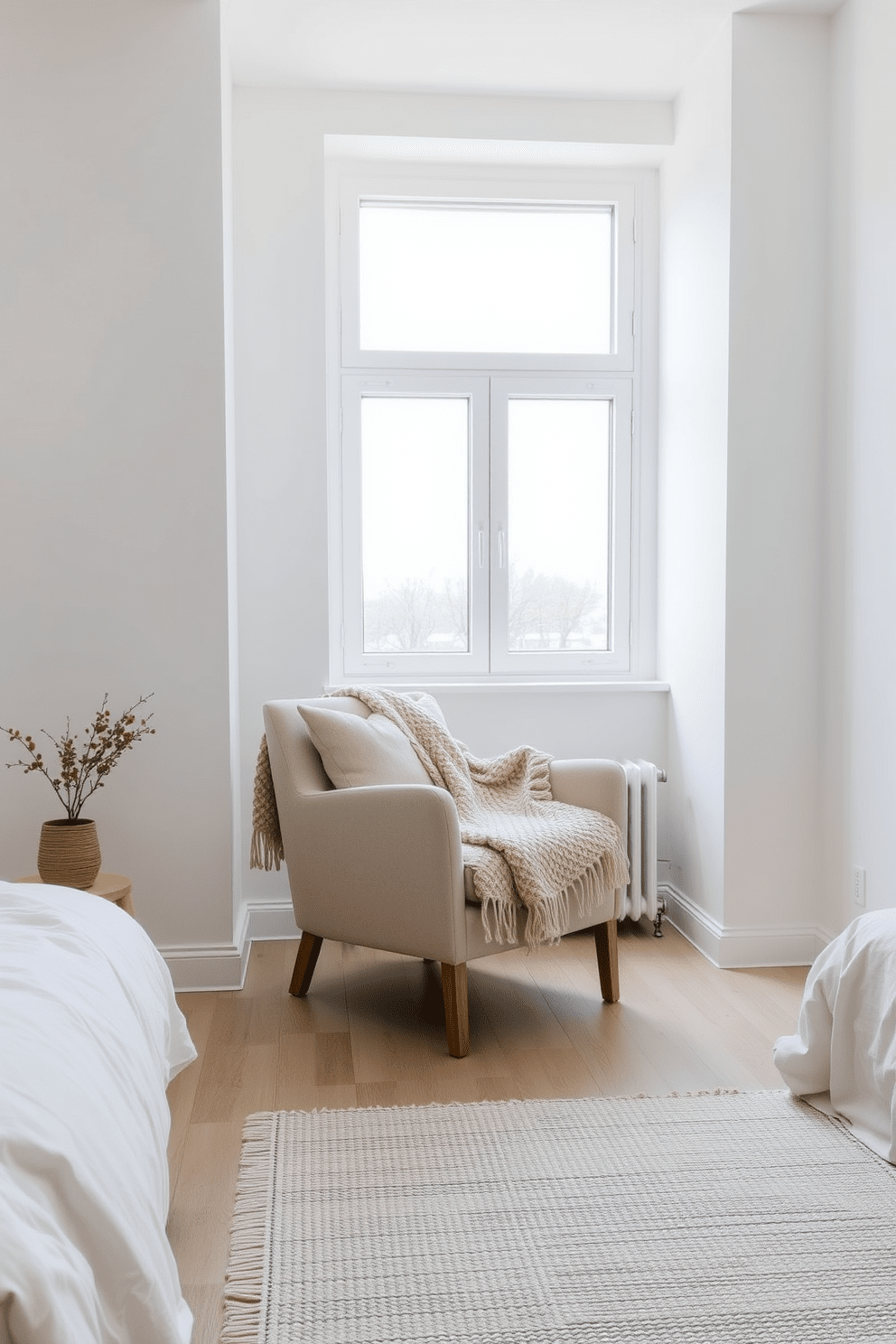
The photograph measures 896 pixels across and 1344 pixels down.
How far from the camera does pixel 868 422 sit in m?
3.09

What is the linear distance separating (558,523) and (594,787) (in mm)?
1211

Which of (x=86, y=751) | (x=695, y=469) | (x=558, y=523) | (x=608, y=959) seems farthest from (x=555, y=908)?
(x=558, y=523)

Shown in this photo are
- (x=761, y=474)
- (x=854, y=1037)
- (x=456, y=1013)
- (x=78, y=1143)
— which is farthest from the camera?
(x=761, y=474)

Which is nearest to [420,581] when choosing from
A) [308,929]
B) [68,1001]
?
[308,929]

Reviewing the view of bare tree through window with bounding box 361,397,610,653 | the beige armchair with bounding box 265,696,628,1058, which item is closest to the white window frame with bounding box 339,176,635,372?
the view of bare tree through window with bounding box 361,397,610,653

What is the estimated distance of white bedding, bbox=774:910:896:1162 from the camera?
2111mm

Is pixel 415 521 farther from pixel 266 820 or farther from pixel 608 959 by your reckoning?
pixel 608 959

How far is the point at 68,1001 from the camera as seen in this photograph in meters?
1.38

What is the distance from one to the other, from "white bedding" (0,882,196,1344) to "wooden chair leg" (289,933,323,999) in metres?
1.35

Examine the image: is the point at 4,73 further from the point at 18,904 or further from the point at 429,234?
the point at 18,904

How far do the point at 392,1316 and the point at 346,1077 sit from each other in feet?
2.93

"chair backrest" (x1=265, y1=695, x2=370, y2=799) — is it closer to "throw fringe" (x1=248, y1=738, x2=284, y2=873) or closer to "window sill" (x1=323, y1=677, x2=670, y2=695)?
"throw fringe" (x1=248, y1=738, x2=284, y2=873)

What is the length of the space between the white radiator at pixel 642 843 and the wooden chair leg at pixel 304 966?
109 centimetres

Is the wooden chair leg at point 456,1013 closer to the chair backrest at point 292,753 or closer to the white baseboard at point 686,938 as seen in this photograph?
the chair backrest at point 292,753
